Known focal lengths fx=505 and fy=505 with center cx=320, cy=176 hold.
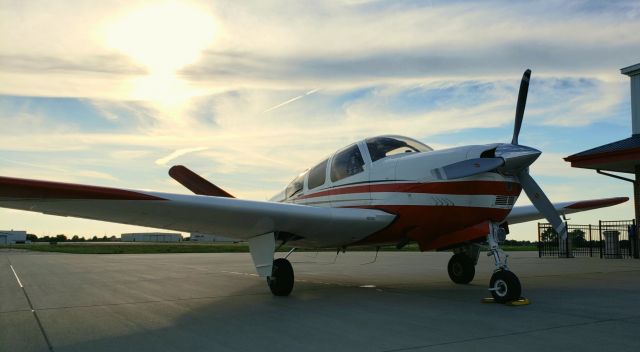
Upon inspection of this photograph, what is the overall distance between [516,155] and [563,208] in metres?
5.66

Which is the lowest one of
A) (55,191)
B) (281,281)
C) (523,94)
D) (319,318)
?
(319,318)

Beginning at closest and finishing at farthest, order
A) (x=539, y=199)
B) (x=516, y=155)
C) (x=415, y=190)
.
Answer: (x=516, y=155)
(x=539, y=199)
(x=415, y=190)

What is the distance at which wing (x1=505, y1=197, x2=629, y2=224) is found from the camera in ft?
36.2

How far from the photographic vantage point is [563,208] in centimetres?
1155

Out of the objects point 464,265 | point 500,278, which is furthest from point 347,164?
point 500,278

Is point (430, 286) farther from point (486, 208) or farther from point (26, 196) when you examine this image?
point (26, 196)

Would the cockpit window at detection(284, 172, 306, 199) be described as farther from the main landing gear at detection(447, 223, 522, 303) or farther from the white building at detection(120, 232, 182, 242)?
the white building at detection(120, 232, 182, 242)

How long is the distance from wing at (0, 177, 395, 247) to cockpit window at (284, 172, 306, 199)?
56.4 inches

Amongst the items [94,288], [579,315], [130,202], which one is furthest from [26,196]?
[579,315]

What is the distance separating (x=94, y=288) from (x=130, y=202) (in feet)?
13.3

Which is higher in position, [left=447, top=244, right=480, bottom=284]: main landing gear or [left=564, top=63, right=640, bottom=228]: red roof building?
[left=564, top=63, right=640, bottom=228]: red roof building

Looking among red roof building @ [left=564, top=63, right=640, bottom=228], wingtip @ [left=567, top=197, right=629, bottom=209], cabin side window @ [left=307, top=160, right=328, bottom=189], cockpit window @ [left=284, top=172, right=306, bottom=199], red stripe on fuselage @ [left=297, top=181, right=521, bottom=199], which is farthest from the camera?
red roof building @ [left=564, top=63, right=640, bottom=228]

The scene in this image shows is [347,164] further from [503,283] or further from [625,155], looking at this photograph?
[625,155]

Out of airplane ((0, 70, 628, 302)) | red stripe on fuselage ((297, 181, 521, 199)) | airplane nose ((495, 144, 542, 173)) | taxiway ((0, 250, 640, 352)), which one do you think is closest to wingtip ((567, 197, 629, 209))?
taxiway ((0, 250, 640, 352))
